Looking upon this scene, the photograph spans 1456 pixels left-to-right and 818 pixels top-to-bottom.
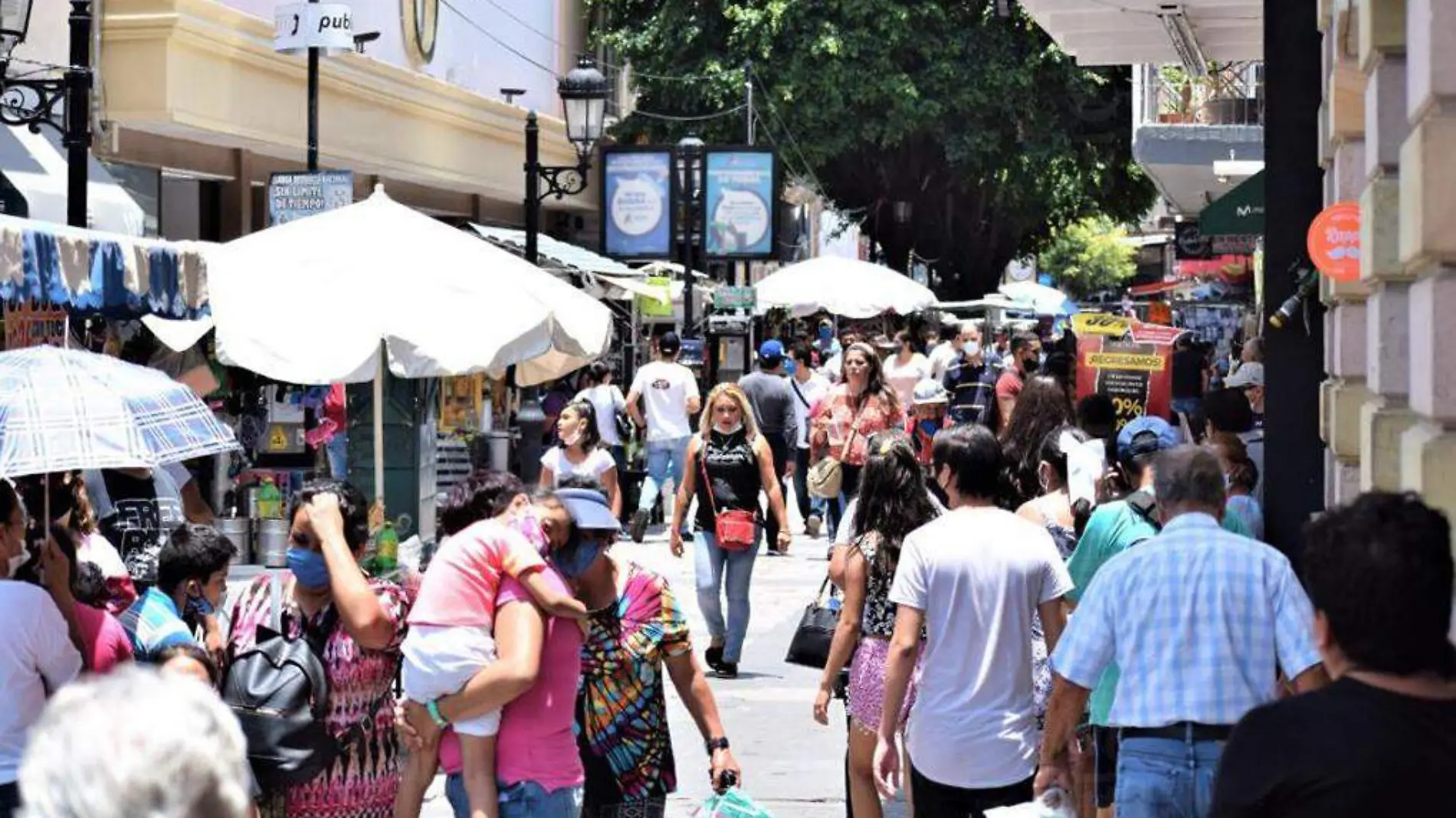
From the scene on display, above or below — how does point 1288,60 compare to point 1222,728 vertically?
above

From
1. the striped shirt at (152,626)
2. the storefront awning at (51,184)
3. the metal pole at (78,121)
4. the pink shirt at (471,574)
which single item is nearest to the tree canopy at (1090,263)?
the storefront awning at (51,184)

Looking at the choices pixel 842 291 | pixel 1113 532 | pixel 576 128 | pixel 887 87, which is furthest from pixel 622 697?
pixel 887 87

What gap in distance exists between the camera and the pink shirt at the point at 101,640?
21.5 ft

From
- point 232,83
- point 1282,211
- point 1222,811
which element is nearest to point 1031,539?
point 1222,811

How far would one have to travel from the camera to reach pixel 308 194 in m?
17.5

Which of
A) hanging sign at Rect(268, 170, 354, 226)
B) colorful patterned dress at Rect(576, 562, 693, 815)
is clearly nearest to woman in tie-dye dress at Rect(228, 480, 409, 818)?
colorful patterned dress at Rect(576, 562, 693, 815)

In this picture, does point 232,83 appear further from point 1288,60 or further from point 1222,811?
point 1222,811

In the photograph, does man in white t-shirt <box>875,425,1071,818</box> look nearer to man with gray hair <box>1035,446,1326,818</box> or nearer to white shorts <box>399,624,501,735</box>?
man with gray hair <box>1035,446,1326,818</box>

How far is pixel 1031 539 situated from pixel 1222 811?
3165 millimetres

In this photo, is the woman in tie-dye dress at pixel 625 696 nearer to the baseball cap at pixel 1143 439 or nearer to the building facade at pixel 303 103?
the baseball cap at pixel 1143 439

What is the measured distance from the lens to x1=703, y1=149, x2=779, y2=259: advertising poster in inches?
1246

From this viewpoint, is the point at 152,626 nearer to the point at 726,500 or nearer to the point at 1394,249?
the point at 1394,249

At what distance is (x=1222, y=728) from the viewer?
6.00 meters

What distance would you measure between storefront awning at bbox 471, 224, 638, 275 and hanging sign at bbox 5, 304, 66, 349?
13571mm
